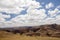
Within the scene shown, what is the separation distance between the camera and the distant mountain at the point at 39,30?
3.19 metres

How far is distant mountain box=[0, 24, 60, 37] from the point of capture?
125 inches

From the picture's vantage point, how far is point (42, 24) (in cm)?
321

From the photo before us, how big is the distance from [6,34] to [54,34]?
84 cm

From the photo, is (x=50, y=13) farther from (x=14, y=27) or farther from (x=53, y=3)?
(x=14, y=27)

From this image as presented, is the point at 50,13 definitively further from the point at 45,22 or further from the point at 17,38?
the point at 17,38

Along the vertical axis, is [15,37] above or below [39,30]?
below

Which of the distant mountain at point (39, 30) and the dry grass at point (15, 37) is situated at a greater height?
the distant mountain at point (39, 30)

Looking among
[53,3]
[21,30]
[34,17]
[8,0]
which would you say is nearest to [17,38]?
[21,30]

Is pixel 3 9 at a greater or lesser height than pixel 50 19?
greater

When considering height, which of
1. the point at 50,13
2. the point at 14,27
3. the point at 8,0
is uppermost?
the point at 8,0

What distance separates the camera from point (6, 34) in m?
3.21

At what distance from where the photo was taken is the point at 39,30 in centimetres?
321

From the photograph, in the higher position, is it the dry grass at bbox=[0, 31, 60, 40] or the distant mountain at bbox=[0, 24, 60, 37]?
the distant mountain at bbox=[0, 24, 60, 37]

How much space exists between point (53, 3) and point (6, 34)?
988 millimetres
